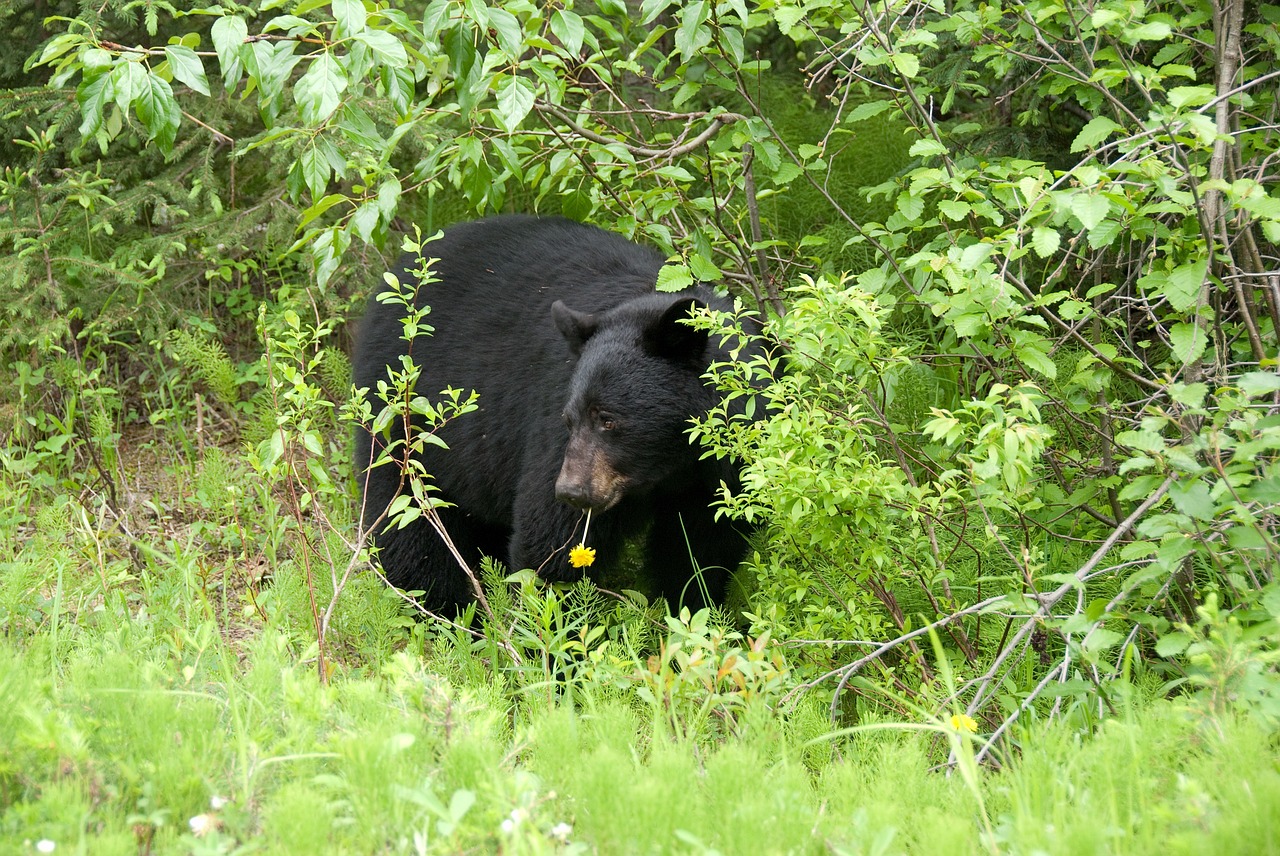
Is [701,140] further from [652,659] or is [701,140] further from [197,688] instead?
[197,688]

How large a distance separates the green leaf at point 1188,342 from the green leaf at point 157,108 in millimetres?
2894

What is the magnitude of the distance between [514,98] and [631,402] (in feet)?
4.00

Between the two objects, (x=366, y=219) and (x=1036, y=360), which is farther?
(x=366, y=219)

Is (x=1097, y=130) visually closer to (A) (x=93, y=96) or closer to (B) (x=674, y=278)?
(B) (x=674, y=278)

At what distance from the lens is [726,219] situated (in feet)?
19.1

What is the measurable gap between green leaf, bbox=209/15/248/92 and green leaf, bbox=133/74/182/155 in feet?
0.55

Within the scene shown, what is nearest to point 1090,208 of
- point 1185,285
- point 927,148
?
point 1185,285

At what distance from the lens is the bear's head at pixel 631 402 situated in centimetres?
401

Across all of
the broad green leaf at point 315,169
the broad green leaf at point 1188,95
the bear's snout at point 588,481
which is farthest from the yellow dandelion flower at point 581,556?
the broad green leaf at point 1188,95

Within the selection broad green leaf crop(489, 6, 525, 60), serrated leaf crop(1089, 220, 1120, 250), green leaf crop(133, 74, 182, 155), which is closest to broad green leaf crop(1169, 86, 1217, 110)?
serrated leaf crop(1089, 220, 1120, 250)

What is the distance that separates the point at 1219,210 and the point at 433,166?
2.66 m

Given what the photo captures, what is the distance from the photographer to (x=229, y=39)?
293 cm

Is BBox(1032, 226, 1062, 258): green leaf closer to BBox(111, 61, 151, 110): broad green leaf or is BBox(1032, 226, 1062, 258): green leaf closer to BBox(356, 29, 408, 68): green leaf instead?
BBox(356, 29, 408, 68): green leaf

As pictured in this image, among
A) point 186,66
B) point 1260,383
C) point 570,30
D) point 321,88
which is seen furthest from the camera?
point 570,30
